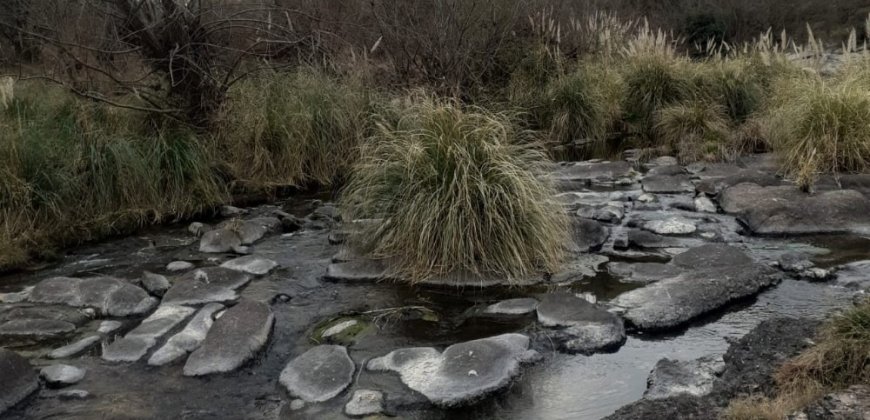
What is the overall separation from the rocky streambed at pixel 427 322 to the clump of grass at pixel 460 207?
0.54 feet

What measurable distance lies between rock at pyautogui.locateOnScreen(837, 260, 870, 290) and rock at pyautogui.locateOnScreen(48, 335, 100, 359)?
4.39 m

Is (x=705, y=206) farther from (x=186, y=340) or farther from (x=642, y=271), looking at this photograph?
(x=186, y=340)

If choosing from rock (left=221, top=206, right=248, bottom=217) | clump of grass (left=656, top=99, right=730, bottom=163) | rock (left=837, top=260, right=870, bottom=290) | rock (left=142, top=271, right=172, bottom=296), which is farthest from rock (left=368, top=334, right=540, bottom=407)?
clump of grass (left=656, top=99, right=730, bottom=163)

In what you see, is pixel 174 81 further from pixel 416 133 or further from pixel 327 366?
pixel 327 366

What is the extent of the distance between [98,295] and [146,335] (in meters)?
0.81

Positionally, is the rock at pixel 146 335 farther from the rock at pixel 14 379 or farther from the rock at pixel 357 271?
the rock at pixel 357 271

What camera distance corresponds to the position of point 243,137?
7.55 m

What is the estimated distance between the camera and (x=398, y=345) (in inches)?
158

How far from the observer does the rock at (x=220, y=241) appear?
228 inches

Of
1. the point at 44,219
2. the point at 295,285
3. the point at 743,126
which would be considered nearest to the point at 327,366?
the point at 295,285

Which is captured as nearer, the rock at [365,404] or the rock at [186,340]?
the rock at [365,404]

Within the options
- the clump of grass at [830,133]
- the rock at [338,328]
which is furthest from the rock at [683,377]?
the clump of grass at [830,133]

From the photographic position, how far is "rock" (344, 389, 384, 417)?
3.25 metres

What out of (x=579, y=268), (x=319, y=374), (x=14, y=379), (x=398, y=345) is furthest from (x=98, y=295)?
(x=579, y=268)
